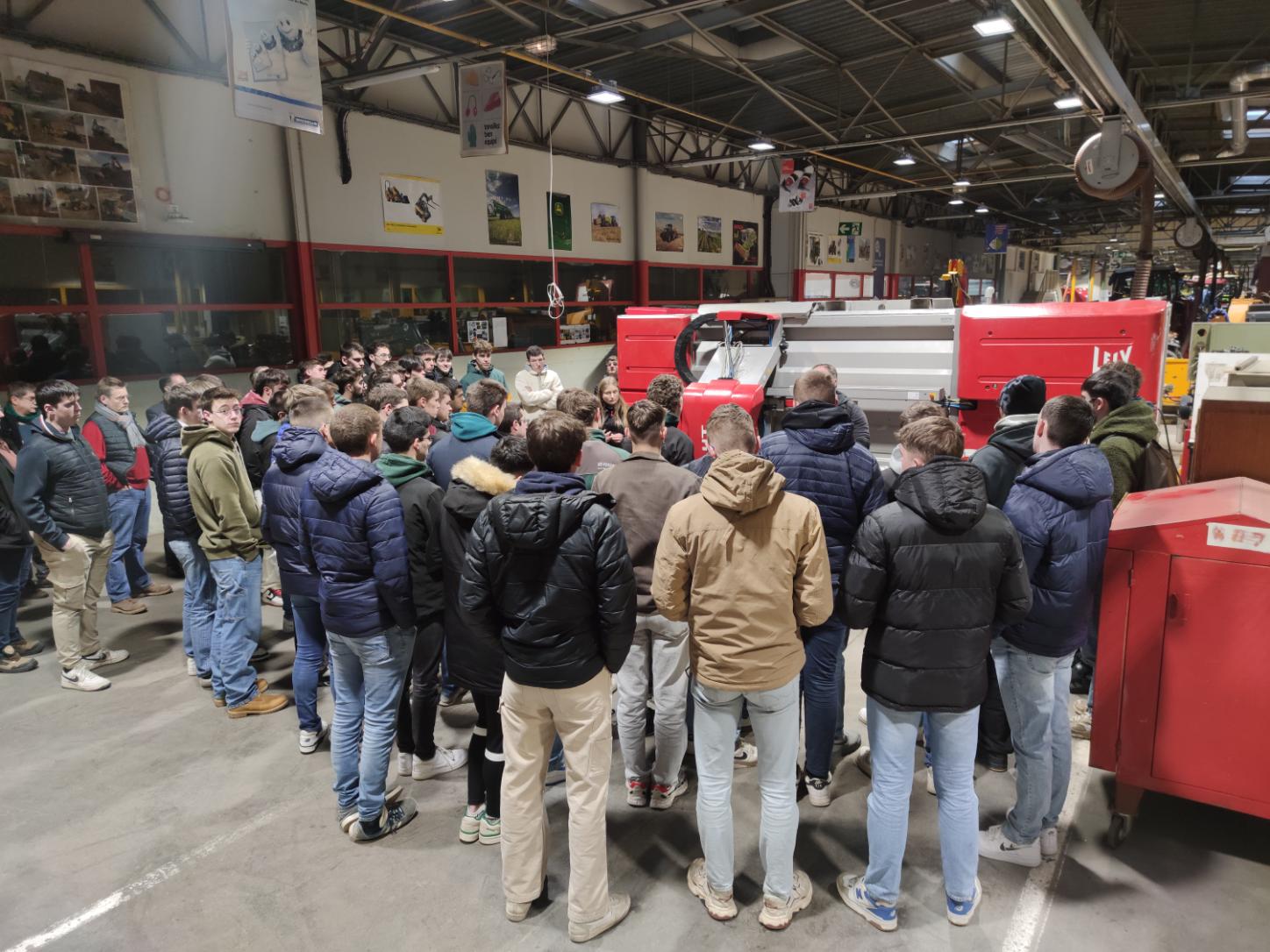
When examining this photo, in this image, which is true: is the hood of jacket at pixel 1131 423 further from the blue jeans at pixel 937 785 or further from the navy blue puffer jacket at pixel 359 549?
the navy blue puffer jacket at pixel 359 549

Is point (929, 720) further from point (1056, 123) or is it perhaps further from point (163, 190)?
point (1056, 123)

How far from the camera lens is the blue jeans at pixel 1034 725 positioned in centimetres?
270

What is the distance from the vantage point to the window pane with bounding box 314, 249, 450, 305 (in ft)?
30.8

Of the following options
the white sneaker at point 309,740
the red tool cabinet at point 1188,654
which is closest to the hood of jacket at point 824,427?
the red tool cabinet at point 1188,654

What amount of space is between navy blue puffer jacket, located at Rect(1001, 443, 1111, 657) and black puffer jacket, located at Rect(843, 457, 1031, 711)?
0.31m

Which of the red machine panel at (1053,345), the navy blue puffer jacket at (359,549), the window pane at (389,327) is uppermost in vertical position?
the window pane at (389,327)

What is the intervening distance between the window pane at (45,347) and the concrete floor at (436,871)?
170 inches

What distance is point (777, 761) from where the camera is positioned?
99.0 inches

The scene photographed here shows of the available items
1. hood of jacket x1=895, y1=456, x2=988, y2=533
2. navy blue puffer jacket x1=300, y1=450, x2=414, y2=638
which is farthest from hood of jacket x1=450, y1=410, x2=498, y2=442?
hood of jacket x1=895, y1=456, x2=988, y2=533

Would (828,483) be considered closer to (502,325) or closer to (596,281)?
(502,325)

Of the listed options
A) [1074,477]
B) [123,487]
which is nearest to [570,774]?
[1074,477]

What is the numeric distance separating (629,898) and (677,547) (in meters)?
1.35

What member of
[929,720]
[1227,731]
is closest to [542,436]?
[929,720]

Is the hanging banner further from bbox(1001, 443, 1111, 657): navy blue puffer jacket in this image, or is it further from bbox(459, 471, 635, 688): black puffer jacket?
bbox(459, 471, 635, 688): black puffer jacket
